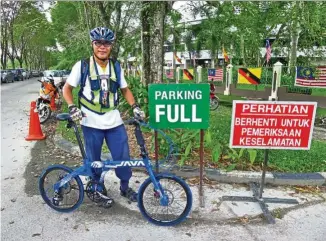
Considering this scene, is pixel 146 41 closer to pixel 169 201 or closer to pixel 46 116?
pixel 46 116

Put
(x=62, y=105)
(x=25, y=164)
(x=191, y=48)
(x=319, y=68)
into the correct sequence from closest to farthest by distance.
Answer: (x=25, y=164) < (x=319, y=68) < (x=62, y=105) < (x=191, y=48)

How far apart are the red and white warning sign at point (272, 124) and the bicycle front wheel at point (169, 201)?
2.99 feet

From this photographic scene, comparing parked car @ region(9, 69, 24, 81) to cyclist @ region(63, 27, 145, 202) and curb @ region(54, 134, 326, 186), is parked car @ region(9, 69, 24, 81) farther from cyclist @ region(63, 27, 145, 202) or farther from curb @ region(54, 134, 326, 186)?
cyclist @ region(63, 27, 145, 202)

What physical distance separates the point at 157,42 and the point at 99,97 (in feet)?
12.3

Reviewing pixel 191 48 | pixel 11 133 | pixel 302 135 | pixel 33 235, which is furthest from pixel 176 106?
pixel 191 48

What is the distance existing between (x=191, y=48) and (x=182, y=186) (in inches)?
1578

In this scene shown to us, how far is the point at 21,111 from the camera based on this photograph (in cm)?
1069

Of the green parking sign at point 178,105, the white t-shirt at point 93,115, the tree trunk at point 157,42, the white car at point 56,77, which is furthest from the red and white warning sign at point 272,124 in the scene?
the white car at point 56,77

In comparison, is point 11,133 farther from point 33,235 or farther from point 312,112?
point 312,112

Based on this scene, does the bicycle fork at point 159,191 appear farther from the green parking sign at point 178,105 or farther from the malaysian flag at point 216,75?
the malaysian flag at point 216,75

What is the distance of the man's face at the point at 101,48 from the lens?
10.5ft

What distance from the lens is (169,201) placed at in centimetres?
338

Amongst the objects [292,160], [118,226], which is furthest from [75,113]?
[292,160]

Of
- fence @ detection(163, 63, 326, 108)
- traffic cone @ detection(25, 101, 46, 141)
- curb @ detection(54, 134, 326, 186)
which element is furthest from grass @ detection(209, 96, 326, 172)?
traffic cone @ detection(25, 101, 46, 141)
